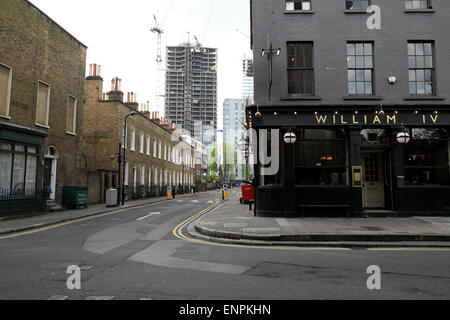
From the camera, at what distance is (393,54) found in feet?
43.0

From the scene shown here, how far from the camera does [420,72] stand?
522 inches

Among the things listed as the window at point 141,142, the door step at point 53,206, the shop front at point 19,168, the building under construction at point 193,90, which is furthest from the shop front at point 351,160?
the building under construction at point 193,90

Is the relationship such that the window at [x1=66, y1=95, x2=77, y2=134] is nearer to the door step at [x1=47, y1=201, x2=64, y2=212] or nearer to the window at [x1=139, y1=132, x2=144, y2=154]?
the door step at [x1=47, y1=201, x2=64, y2=212]

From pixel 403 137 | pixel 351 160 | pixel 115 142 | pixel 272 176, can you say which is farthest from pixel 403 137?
pixel 115 142

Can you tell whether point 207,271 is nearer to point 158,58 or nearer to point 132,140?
point 132,140

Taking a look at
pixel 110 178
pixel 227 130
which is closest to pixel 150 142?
pixel 110 178

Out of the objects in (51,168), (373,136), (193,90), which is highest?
(193,90)

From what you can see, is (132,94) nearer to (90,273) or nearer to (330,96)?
(330,96)

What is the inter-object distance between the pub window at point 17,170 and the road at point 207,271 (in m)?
6.94

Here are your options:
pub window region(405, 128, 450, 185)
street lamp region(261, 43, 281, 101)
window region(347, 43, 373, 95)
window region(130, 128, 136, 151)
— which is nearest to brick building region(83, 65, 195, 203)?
window region(130, 128, 136, 151)

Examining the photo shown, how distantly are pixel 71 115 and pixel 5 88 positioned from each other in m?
5.63

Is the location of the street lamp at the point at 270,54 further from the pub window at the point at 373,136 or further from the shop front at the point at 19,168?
the shop front at the point at 19,168

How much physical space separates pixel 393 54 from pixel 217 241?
11.2m

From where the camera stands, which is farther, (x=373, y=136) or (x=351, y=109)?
(x=373, y=136)
